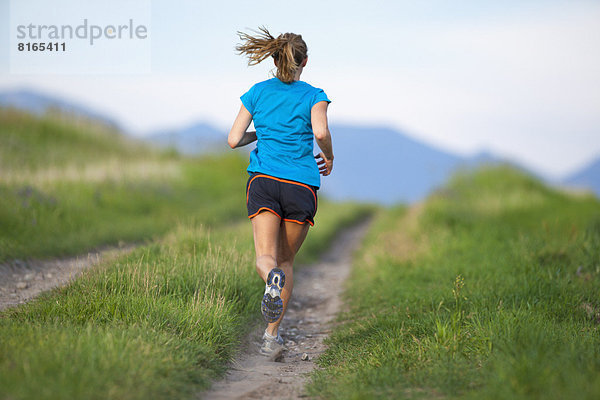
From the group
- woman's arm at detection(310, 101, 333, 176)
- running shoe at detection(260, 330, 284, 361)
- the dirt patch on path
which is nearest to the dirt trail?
running shoe at detection(260, 330, 284, 361)

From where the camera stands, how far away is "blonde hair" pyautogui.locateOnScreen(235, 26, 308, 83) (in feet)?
13.7

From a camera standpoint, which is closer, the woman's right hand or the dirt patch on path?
the woman's right hand

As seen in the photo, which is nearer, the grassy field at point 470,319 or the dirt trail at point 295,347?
the grassy field at point 470,319

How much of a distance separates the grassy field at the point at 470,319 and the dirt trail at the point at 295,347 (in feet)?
0.72

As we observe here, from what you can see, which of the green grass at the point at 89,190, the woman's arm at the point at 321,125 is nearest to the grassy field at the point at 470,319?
the woman's arm at the point at 321,125

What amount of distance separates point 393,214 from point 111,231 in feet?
36.5

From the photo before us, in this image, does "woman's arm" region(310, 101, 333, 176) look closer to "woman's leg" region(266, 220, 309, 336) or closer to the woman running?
the woman running

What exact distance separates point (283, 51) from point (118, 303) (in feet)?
7.84

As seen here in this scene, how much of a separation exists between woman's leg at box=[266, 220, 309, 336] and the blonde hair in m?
1.21

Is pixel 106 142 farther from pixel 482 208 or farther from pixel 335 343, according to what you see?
→ pixel 335 343

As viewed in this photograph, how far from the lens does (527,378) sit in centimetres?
294

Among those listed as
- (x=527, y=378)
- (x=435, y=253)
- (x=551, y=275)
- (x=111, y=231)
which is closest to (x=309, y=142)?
(x=527, y=378)

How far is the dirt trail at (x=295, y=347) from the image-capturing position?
3.59 m

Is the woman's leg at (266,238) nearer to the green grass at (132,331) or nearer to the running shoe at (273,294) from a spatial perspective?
the running shoe at (273,294)
